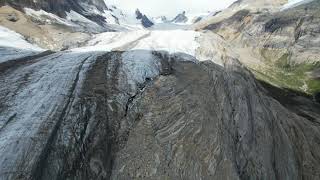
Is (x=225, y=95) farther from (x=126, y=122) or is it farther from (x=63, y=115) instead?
(x=63, y=115)

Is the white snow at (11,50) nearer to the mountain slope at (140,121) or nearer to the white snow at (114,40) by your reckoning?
the mountain slope at (140,121)

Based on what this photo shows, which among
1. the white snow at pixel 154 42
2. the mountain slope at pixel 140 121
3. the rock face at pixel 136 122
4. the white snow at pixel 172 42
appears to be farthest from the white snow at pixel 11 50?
the white snow at pixel 172 42

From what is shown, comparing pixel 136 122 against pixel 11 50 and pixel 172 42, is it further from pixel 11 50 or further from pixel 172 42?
pixel 172 42

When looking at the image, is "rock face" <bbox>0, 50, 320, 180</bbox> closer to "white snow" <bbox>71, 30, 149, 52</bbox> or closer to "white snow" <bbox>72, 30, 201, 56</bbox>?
"white snow" <bbox>72, 30, 201, 56</bbox>

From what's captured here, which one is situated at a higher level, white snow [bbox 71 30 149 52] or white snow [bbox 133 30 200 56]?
white snow [bbox 133 30 200 56]

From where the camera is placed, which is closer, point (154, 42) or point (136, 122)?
point (136, 122)

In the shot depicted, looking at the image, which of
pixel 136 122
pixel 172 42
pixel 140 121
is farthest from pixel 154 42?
pixel 136 122

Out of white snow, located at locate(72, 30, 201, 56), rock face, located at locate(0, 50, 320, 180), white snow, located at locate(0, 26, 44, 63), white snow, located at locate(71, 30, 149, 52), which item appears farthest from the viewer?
white snow, located at locate(71, 30, 149, 52)

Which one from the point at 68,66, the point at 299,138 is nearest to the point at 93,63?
the point at 68,66

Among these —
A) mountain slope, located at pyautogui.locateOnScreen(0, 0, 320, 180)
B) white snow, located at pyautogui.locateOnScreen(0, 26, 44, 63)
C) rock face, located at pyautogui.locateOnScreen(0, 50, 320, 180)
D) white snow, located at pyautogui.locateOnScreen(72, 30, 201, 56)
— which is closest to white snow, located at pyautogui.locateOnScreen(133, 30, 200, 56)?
white snow, located at pyautogui.locateOnScreen(72, 30, 201, 56)
